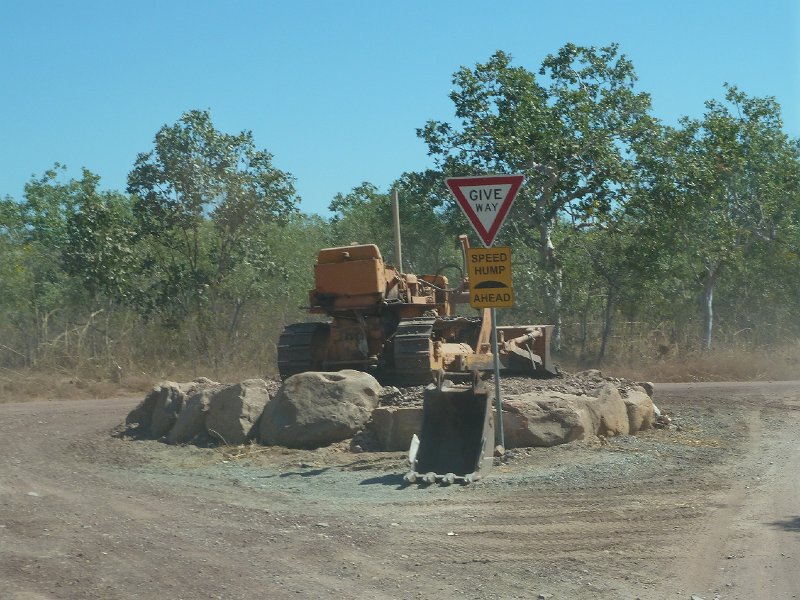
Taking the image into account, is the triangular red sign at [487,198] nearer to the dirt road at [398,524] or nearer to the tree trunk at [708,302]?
the dirt road at [398,524]

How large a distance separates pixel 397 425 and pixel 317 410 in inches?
42.6

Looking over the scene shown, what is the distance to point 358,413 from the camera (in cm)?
1265

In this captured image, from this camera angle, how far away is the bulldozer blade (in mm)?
10617

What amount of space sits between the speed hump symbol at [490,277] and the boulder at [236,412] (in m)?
3.73

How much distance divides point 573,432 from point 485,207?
2.88m

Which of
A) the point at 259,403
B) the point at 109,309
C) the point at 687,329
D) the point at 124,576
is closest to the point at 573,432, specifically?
the point at 259,403

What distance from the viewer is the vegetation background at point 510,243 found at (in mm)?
25500

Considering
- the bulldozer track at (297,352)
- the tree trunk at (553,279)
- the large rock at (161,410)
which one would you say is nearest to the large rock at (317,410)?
the large rock at (161,410)

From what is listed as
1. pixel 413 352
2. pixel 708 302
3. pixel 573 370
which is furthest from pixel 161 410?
pixel 708 302

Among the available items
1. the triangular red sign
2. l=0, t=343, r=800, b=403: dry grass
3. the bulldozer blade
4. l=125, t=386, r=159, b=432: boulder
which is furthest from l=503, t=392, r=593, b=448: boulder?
l=0, t=343, r=800, b=403: dry grass

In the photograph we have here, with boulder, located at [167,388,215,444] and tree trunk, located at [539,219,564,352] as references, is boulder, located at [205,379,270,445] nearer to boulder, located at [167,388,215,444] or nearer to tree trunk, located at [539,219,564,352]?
boulder, located at [167,388,215,444]

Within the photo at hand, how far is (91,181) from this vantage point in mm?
35312

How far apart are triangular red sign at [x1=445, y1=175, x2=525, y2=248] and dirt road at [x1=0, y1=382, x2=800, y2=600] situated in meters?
2.57

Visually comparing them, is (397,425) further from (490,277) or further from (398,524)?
(398,524)
